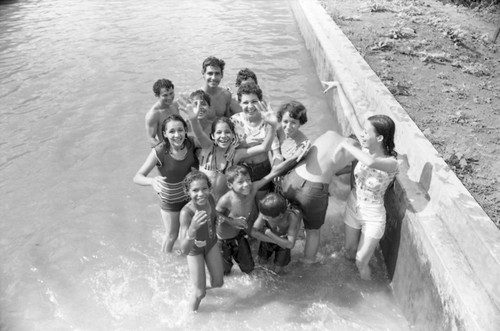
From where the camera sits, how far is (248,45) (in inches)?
450

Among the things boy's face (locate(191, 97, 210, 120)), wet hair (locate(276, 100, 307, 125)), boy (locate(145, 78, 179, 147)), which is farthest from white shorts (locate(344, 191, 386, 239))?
boy (locate(145, 78, 179, 147))

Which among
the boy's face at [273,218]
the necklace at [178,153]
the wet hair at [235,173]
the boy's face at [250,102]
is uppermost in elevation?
the boy's face at [250,102]

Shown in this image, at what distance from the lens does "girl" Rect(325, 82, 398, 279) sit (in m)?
3.70

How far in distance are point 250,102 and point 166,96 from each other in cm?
122

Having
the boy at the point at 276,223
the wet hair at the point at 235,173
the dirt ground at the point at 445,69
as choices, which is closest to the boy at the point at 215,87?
the wet hair at the point at 235,173

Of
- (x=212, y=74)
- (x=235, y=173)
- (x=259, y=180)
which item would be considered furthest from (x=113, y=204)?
(x=235, y=173)

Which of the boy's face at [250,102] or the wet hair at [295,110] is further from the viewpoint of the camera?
the boy's face at [250,102]

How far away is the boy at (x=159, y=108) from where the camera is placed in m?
4.93

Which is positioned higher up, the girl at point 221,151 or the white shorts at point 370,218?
the girl at point 221,151

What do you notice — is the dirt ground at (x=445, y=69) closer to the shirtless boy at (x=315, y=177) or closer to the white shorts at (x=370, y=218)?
the white shorts at (x=370, y=218)

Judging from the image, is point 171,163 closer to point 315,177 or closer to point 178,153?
point 178,153

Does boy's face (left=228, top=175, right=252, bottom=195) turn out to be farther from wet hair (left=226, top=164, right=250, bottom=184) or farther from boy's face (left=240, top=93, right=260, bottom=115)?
boy's face (left=240, top=93, right=260, bottom=115)

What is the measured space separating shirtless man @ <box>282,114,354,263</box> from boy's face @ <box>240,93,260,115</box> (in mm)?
732

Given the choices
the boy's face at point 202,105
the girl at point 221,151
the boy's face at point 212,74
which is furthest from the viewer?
the boy's face at point 212,74
